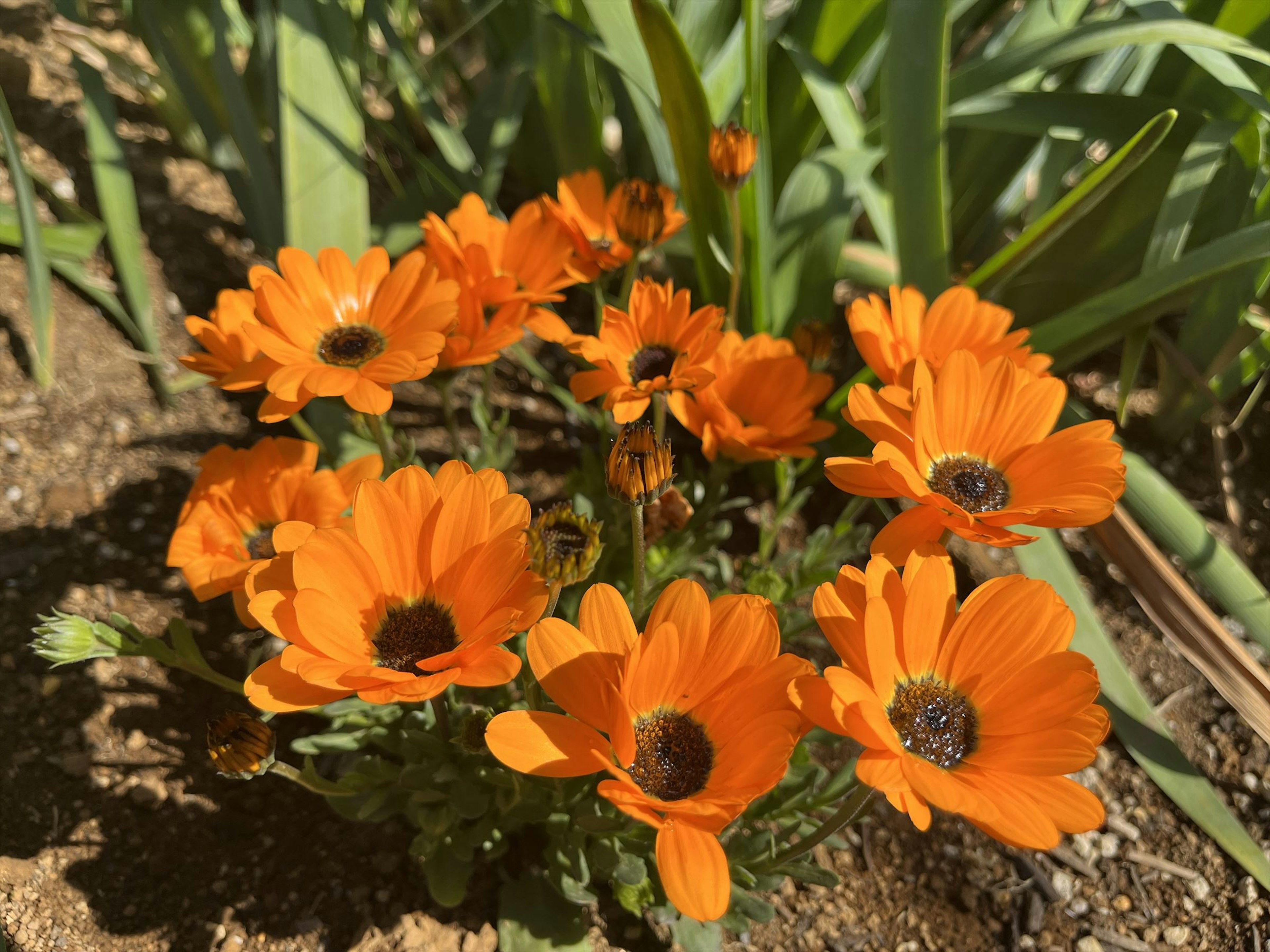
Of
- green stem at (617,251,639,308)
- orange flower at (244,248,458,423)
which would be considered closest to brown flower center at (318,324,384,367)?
orange flower at (244,248,458,423)

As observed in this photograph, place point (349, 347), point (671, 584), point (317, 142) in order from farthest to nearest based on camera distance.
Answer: point (317, 142) → point (349, 347) → point (671, 584)

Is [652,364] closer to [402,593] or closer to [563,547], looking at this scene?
[563,547]

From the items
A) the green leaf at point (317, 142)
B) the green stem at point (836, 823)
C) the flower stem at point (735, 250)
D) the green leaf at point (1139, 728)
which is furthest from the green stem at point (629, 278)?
the green leaf at point (1139, 728)

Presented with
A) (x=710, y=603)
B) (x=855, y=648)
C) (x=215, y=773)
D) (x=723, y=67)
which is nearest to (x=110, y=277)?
(x=215, y=773)

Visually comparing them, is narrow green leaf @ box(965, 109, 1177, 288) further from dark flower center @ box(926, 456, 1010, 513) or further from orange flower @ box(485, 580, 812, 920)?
orange flower @ box(485, 580, 812, 920)

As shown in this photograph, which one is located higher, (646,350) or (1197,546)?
(646,350)

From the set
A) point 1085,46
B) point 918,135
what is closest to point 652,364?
point 918,135

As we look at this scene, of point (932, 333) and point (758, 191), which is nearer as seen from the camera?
point (932, 333)
